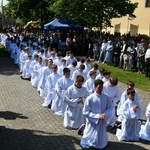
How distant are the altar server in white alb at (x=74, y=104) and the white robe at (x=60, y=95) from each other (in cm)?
107

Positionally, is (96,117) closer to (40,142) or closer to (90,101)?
(90,101)

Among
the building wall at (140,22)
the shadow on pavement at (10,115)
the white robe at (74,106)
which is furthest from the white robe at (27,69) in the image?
the building wall at (140,22)

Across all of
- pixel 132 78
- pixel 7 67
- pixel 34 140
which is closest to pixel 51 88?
pixel 34 140

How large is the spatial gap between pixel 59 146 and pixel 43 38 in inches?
799

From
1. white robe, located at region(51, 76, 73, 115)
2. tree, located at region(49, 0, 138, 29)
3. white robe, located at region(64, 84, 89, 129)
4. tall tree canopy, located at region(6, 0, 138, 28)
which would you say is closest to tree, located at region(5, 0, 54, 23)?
tall tree canopy, located at region(6, 0, 138, 28)

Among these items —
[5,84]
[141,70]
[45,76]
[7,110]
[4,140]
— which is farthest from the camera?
[141,70]

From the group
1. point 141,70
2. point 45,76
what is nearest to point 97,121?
point 45,76

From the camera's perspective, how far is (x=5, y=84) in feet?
48.9

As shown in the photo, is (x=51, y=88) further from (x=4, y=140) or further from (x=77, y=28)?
(x=77, y=28)

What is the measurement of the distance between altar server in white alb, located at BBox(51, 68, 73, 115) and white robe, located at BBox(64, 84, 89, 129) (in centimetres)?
106

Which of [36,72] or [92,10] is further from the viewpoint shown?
[92,10]

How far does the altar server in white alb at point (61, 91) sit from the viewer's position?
9879 mm

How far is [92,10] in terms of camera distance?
24203mm

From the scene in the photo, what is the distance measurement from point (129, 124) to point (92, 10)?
677 inches
